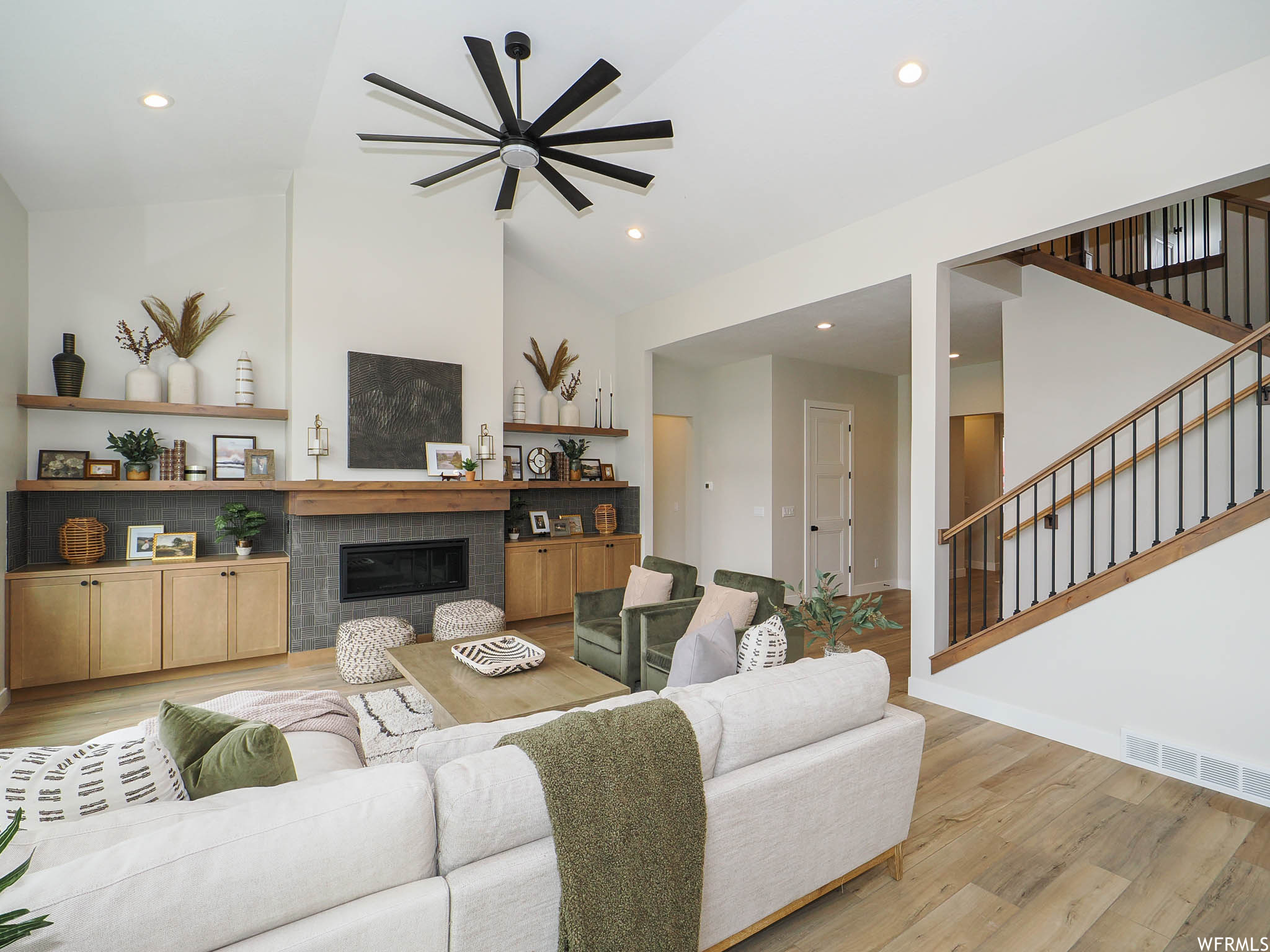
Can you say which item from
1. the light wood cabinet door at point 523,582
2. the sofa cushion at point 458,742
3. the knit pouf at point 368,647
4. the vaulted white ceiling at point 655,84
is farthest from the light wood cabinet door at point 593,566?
the sofa cushion at point 458,742

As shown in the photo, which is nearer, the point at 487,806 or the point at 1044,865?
the point at 487,806

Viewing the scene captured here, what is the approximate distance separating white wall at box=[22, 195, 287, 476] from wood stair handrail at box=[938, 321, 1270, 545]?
5.10 metres

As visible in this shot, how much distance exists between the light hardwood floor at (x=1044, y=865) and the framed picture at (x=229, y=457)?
6.45 ft

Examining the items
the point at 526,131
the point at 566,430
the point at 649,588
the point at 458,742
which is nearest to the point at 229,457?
the point at 566,430

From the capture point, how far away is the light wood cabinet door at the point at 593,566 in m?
6.22

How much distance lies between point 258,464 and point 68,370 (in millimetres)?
1256

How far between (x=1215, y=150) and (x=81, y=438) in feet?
22.2

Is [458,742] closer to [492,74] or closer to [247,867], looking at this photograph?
[247,867]

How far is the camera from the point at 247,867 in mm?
1130

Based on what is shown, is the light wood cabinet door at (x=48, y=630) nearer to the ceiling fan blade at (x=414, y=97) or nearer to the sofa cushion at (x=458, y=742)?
the ceiling fan blade at (x=414, y=97)

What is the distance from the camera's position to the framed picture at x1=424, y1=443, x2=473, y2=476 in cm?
524

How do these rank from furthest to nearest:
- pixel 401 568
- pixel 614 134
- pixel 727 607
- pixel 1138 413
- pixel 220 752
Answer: pixel 401 568 → pixel 727 607 → pixel 1138 413 → pixel 614 134 → pixel 220 752

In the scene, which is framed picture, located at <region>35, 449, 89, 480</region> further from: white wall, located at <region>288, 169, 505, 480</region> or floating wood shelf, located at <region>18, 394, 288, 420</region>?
white wall, located at <region>288, 169, 505, 480</region>

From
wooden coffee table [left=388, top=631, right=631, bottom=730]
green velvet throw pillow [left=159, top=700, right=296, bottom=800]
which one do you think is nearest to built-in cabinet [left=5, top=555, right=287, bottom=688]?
wooden coffee table [left=388, top=631, right=631, bottom=730]
